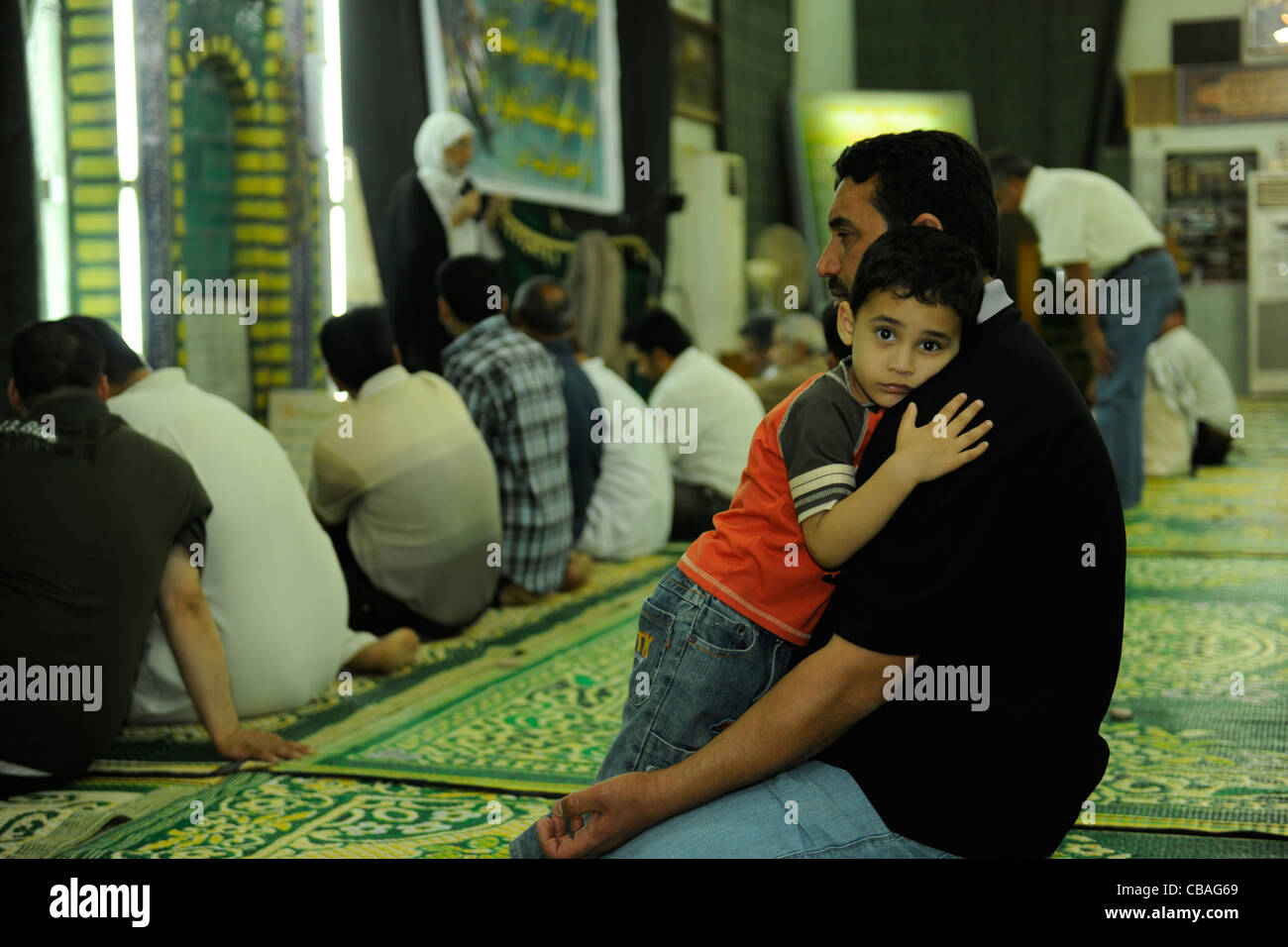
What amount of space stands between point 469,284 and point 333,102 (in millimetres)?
1499

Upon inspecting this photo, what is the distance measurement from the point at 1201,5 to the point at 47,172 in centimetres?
1028

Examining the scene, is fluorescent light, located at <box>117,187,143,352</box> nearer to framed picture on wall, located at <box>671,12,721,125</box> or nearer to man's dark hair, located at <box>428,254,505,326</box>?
man's dark hair, located at <box>428,254,505,326</box>

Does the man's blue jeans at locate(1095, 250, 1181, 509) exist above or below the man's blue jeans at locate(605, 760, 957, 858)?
above

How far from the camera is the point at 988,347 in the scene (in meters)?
1.25

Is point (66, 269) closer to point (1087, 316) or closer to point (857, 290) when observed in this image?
point (857, 290)

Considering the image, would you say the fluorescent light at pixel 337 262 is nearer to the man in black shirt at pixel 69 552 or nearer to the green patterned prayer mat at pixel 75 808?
the man in black shirt at pixel 69 552

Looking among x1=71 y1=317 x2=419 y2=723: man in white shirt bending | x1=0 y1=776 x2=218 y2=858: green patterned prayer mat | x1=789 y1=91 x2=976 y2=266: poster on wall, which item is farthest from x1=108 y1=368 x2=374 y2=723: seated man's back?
x1=789 y1=91 x2=976 y2=266: poster on wall

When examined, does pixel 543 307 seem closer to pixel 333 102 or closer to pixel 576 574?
pixel 576 574

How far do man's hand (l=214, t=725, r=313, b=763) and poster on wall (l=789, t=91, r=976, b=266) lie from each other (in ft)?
24.9

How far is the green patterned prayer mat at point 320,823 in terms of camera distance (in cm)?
200

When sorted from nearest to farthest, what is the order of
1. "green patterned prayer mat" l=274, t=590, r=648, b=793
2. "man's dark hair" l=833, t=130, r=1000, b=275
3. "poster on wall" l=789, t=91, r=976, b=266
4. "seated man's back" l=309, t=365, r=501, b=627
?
"man's dark hair" l=833, t=130, r=1000, b=275, "green patterned prayer mat" l=274, t=590, r=648, b=793, "seated man's back" l=309, t=365, r=501, b=627, "poster on wall" l=789, t=91, r=976, b=266

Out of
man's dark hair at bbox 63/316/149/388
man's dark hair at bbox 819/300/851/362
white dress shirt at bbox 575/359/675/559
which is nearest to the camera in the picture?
man's dark hair at bbox 819/300/851/362

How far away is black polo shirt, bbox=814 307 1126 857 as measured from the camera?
1204 mm

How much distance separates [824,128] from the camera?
32.3 feet
